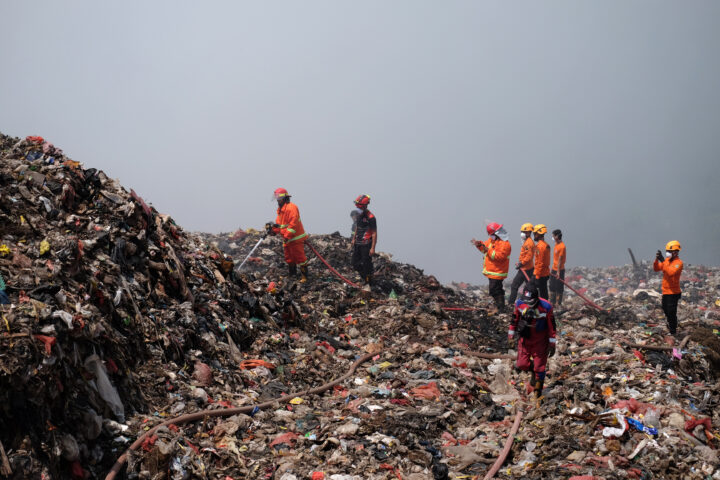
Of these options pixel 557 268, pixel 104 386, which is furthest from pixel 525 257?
pixel 104 386

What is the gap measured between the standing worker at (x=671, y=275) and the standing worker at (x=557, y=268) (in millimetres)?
3601

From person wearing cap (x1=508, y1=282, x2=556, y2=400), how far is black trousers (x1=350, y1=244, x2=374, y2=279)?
238 inches

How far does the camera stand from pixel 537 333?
630 cm

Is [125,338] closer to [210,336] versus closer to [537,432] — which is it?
[210,336]

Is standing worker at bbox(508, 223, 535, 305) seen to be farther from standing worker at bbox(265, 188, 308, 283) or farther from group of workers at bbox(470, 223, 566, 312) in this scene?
standing worker at bbox(265, 188, 308, 283)

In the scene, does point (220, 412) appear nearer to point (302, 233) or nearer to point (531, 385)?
point (531, 385)

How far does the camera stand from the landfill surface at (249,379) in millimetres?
4250

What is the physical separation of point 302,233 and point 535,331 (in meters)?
6.31

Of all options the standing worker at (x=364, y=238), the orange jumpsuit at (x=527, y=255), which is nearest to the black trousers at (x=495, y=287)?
the orange jumpsuit at (x=527, y=255)

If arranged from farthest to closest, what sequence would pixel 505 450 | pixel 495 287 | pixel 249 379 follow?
pixel 495 287
pixel 249 379
pixel 505 450

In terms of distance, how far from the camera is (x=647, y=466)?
4.57m

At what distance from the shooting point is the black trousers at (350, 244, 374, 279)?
12195mm

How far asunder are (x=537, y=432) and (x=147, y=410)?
4.22 meters

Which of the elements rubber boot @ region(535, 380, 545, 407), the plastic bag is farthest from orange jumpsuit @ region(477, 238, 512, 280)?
the plastic bag
